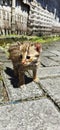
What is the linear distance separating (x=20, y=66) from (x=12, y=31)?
9612mm

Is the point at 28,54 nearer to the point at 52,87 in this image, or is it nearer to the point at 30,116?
the point at 52,87

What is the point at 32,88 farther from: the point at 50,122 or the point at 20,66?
the point at 50,122

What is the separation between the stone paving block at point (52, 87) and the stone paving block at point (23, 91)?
0.13 metres

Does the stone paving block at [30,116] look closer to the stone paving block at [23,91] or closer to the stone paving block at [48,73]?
the stone paving block at [23,91]

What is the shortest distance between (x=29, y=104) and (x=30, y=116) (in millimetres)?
283

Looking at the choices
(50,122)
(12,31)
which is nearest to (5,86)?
(50,122)

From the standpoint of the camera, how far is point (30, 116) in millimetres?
2295

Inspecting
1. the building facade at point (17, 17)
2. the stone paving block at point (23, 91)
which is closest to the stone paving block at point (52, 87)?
the stone paving block at point (23, 91)

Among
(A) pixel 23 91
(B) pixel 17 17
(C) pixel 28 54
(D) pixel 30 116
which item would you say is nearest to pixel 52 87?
(A) pixel 23 91

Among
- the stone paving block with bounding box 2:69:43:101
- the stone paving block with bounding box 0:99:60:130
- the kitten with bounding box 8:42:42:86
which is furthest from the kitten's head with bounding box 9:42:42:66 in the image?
the stone paving block with bounding box 0:99:60:130

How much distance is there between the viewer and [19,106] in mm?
2500

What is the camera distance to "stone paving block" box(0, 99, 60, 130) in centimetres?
211

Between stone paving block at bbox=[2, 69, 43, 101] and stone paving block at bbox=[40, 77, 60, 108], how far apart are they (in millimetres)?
133

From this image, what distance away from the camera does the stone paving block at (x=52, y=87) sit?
2821mm
